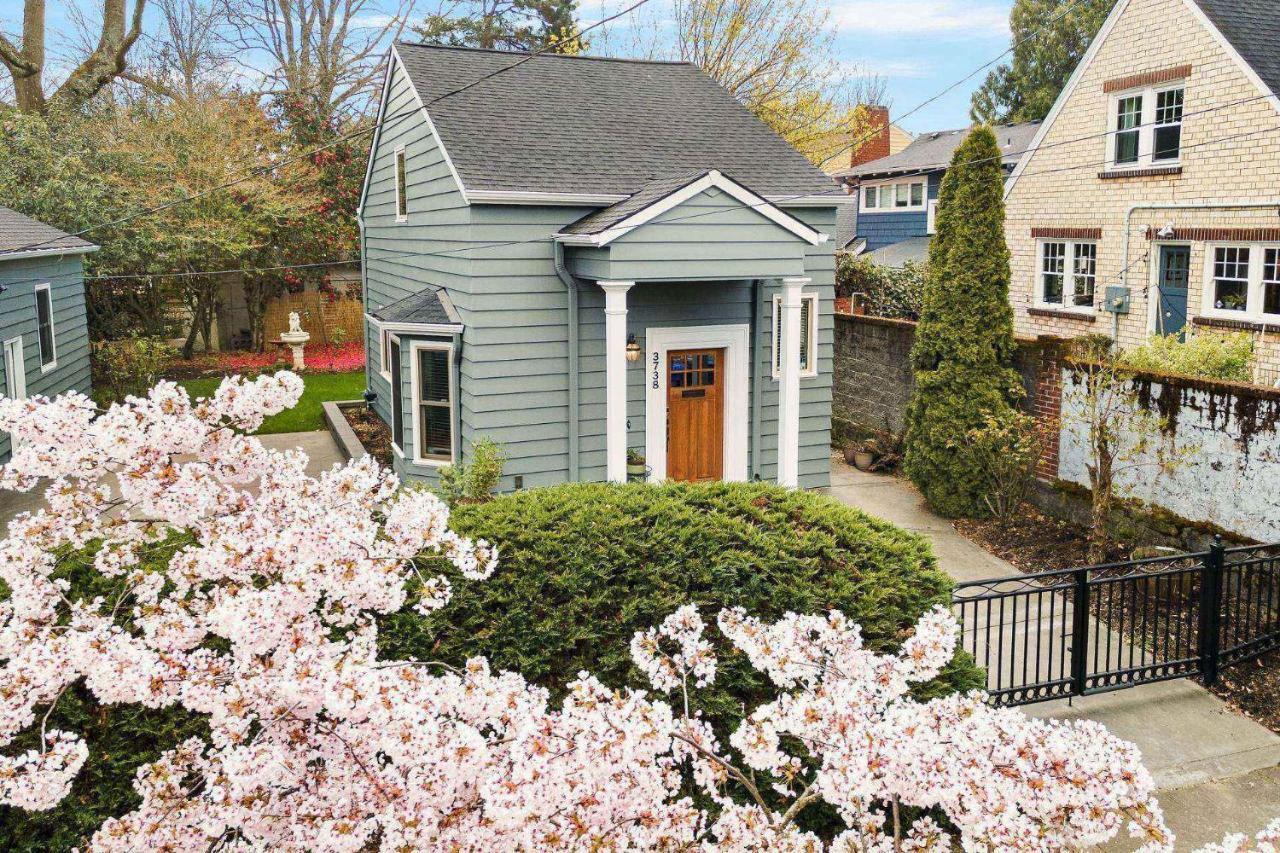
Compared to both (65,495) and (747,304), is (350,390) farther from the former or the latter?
(65,495)

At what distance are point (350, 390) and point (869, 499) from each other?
1261cm

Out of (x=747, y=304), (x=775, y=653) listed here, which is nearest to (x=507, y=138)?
(x=747, y=304)

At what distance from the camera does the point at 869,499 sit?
45.4ft

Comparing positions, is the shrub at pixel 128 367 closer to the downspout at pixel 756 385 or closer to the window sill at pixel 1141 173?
the downspout at pixel 756 385

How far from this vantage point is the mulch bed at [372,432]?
52.3 feet

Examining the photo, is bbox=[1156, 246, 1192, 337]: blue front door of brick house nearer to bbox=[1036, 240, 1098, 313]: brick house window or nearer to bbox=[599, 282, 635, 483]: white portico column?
bbox=[1036, 240, 1098, 313]: brick house window

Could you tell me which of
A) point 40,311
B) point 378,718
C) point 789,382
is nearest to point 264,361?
point 40,311

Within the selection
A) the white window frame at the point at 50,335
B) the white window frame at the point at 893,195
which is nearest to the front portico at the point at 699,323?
the white window frame at the point at 50,335

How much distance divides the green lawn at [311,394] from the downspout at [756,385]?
8884 mm

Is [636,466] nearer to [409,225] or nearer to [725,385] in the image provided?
[725,385]

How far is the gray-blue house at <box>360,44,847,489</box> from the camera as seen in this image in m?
11.9

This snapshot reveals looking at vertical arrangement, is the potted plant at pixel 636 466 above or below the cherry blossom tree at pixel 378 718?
below

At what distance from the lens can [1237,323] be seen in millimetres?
15883

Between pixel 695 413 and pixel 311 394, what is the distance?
37.9ft
